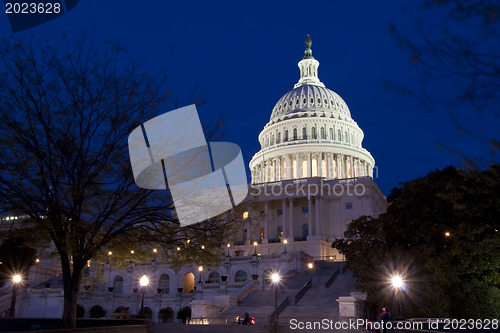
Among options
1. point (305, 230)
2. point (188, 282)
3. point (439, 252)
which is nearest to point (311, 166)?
point (305, 230)

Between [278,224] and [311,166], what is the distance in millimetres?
21479

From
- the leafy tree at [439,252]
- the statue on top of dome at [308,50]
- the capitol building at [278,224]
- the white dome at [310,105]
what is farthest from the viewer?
the statue on top of dome at [308,50]

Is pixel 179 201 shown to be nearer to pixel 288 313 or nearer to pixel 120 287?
pixel 288 313

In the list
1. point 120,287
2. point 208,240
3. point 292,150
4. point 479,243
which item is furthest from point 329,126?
point 208,240

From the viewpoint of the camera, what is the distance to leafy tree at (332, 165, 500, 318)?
107ft

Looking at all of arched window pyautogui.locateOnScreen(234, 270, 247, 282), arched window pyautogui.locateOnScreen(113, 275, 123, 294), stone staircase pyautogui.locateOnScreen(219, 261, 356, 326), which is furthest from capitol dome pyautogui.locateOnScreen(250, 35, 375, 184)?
stone staircase pyautogui.locateOnScreen(219, 261, 356, 326)

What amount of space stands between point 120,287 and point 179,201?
5051 cm

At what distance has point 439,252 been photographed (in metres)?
36.7

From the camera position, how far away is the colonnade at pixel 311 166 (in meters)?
108

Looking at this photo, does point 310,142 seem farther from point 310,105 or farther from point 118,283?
point 118,283

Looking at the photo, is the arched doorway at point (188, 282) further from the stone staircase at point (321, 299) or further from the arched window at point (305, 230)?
the arched window at point (305, 230)

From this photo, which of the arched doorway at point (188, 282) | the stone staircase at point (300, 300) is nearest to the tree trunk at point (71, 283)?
the stone staircase at point (300, 300)

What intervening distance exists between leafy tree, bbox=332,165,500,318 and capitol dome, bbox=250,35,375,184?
66053 millimetres

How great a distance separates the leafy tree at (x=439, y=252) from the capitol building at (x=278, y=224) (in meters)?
9.40
